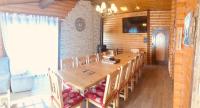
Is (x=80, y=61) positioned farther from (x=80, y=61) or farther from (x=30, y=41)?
(x=30, y=41)

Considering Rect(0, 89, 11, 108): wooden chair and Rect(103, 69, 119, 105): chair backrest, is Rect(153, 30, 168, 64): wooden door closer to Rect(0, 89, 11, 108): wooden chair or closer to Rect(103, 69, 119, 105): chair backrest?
Rect(103, 69, 119, 105): chair backrest

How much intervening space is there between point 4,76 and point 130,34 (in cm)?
606

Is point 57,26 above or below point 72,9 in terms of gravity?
below

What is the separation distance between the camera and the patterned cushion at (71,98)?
8.02ft

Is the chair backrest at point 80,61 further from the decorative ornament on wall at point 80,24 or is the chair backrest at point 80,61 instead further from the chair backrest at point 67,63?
the decorative ornament on wall at point 80,24

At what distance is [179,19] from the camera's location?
3.11m

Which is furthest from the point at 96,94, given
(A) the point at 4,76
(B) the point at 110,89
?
(A) the point at 4,76

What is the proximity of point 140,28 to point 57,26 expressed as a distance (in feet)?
13.2

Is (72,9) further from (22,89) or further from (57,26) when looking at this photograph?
(22,89)

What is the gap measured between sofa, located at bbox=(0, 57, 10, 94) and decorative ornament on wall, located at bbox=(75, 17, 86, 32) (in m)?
3.03

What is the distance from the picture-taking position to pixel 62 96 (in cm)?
241

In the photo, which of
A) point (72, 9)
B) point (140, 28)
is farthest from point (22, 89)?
point (140, 28)

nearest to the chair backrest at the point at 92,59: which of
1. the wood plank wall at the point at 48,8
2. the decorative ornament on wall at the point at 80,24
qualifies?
the wood plank wall at the point at 48,8

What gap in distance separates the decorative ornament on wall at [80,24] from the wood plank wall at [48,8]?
57cm
